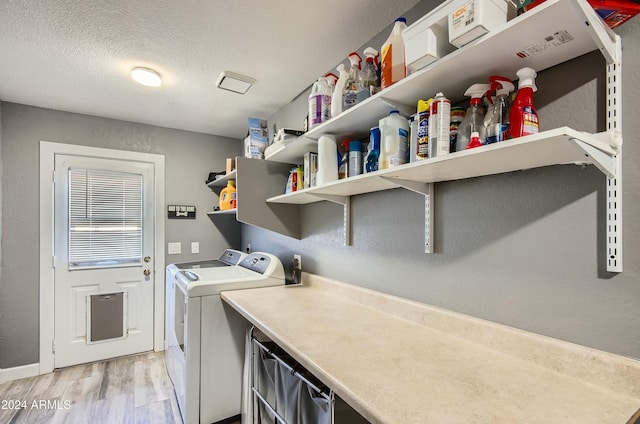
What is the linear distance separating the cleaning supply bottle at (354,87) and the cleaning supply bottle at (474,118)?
51cm

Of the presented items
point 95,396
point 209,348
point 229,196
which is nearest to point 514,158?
point 209,348

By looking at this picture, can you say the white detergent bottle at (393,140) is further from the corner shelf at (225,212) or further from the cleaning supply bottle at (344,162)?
the corner shelf at (225,212)

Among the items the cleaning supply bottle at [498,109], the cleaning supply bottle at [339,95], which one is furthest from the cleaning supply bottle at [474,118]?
the cleaning supply bottle at [339,95]

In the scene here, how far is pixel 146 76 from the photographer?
2.00 metres

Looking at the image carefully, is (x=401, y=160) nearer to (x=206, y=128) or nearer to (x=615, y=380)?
(x=615, y=380)

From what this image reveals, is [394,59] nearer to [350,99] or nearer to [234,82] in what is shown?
[350,99]

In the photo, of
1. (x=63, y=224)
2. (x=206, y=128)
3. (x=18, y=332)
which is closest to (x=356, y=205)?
(x=206, y=128)

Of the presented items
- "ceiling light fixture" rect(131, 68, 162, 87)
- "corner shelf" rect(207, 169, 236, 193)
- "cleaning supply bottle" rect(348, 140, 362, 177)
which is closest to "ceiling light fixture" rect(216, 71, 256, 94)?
"ceiling light fixture" rect(131, 68, 162, 87)

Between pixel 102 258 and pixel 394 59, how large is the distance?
10.00 feet

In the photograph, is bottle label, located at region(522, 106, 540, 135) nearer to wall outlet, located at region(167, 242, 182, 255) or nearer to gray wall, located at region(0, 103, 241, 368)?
wall outlet, located at region(167, 242, 182, 255)

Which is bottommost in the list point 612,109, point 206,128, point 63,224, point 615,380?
point 615,380

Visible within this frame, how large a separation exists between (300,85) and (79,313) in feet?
9.24

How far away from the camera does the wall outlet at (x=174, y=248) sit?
3.10m

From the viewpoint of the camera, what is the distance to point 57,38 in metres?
1.62
